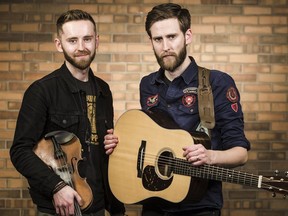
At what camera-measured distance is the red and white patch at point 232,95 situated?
2.64 meters

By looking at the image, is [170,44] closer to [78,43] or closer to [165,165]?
[78,43]

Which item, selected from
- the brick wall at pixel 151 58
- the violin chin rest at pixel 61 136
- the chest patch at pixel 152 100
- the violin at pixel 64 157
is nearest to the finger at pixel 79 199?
the violin at pixel 64 157

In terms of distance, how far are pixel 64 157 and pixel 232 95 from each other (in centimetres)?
94

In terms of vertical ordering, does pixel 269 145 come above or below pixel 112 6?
below

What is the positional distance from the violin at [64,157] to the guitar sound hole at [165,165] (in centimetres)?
38

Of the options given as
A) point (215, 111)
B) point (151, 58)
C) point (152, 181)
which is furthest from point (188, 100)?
point (151, 58)

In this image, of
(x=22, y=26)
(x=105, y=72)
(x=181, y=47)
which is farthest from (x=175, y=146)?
(x=22, y=26)

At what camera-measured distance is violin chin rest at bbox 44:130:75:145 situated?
2.60 m

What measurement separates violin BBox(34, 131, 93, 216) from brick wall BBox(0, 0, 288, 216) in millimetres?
1821

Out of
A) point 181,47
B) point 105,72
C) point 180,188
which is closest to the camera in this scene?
point 180,188

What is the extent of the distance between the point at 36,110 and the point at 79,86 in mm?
311

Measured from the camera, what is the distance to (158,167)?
2.67 meters

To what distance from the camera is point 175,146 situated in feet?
8.52

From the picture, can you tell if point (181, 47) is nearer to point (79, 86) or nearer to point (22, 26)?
point (79, 86)
